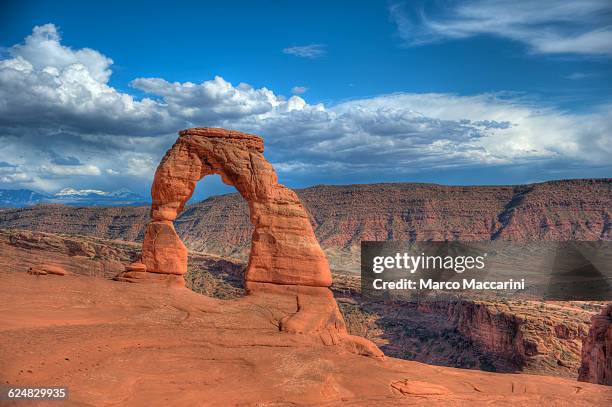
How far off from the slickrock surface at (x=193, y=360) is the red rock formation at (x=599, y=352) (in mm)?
6577

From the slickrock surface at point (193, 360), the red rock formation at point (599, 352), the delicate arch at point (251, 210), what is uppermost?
the delicate arch at point (251, 210)

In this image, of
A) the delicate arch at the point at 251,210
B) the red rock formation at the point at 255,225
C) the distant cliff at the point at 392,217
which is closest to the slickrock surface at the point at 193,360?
the red rock formation at the point at 255,225

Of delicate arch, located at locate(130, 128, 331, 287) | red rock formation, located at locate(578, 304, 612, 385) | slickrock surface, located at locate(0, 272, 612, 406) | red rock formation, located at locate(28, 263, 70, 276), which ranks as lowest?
red rock formation, located at locate(578, 304, 612, 385)

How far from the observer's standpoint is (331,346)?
63.8 feet

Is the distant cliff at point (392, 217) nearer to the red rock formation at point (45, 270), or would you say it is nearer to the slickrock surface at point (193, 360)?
the red rock formation at point (45, 270)

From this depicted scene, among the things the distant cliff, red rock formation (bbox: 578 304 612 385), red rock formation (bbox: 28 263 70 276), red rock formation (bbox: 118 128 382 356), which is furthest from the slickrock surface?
the distant cliff

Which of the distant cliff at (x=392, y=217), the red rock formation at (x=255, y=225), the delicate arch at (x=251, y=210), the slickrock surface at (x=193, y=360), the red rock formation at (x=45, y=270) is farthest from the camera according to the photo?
the distant cliff at (x=392, y=217)

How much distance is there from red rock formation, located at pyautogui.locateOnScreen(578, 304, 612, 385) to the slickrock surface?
21.6 feet

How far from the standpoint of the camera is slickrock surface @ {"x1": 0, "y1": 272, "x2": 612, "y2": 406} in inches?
523

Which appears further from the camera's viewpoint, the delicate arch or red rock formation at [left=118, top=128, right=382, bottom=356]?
the delicate arch

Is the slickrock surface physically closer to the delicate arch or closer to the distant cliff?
the delicate arch

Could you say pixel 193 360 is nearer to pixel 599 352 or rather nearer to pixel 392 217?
pixel 599 352

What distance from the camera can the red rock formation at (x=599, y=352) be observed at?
85.2 feet

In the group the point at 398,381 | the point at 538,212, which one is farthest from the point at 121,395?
the point at 538,212
